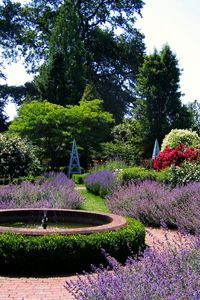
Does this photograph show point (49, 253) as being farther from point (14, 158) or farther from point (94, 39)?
point (94, 39)

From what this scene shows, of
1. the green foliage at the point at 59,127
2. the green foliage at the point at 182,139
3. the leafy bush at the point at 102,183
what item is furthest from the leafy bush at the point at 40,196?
the green foliage at the point at 59,127

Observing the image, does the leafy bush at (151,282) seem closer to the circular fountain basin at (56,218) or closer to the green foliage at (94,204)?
the circular fountain basin at (56,218)

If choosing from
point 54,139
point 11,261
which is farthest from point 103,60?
point 11,261

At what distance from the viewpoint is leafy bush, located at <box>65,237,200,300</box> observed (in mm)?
3080

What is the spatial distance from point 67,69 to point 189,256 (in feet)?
97.9

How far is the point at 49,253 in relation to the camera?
6469 millimetres

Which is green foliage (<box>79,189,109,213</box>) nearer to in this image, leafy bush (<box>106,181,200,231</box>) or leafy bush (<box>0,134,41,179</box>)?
leafy bush (<box>106,181,200,231</box>)

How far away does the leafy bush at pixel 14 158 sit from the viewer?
59.7 feet

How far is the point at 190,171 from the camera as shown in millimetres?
12602

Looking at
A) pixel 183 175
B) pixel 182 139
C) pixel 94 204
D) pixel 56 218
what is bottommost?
pixel 94 204

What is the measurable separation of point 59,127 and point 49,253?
18944 mm

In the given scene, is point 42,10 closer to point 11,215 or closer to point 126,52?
point 126,52

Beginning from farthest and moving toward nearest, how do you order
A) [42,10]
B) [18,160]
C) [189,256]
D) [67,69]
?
[42,10] < [67,69] < [18,160] < [189,256]

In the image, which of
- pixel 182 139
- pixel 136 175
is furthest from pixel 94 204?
pixel 182 139
